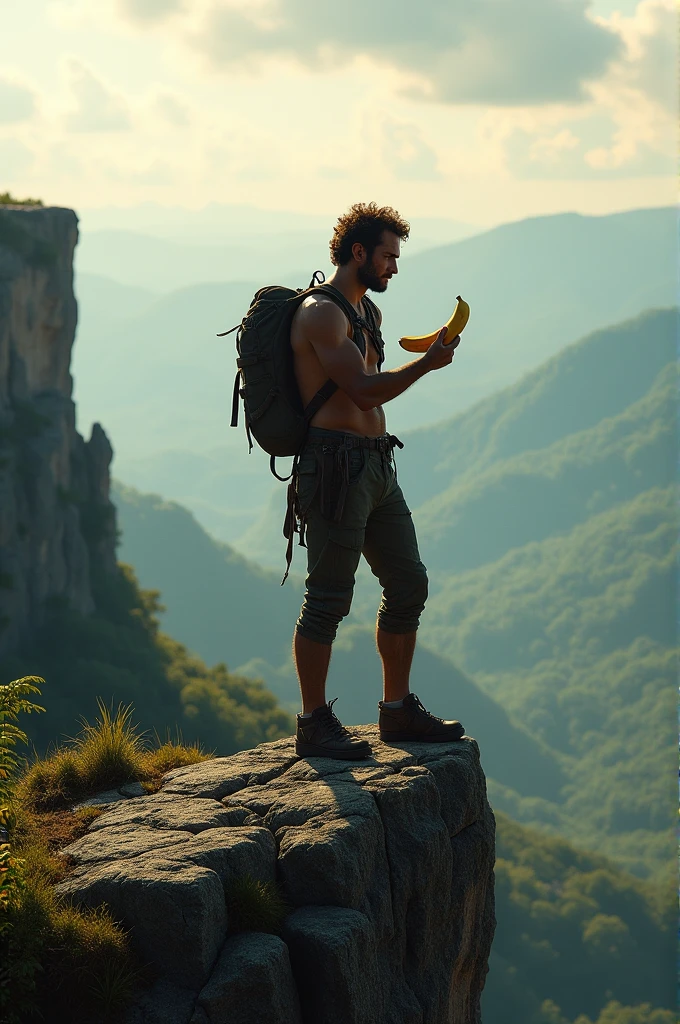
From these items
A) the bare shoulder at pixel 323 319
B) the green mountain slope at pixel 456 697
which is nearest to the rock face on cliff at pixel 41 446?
the bare shoulder at pixel 323 319

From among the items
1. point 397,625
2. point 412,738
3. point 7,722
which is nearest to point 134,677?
point 412,738

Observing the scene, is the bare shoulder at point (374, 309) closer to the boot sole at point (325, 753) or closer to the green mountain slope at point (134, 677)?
the boot sole at point (325, 753)

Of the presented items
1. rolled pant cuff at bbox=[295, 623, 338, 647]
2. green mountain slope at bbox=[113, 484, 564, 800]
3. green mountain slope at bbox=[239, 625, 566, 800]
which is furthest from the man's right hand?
Result: green mountain slope at bbox=[113, 484, 564, 800]

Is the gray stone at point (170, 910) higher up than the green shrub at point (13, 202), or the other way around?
the green shrub at point (13, 202)

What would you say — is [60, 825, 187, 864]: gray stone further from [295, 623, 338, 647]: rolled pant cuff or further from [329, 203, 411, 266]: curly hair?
[329, 203, 411, 266]: curly hair

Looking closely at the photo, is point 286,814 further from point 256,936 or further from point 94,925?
point 94,925
